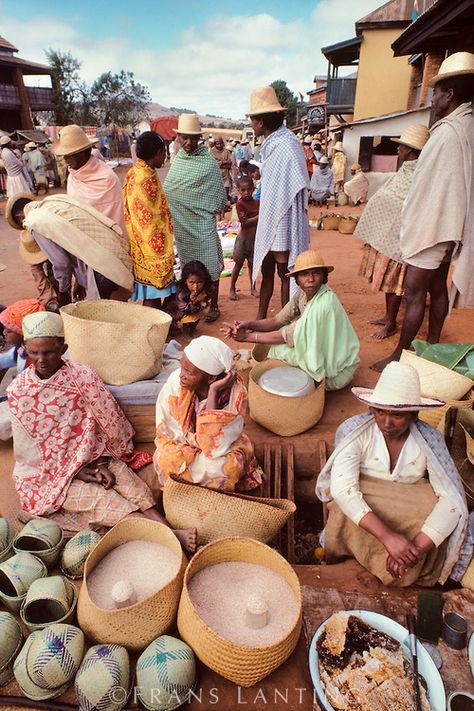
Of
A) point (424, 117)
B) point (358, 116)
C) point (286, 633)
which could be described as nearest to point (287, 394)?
point (286, 633)

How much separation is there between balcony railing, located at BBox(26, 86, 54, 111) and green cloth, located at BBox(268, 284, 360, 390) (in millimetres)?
26811

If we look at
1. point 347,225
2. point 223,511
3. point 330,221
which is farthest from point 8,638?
point 330,221

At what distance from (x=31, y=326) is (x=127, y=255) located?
1.64 metres

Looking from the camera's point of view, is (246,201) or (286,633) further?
(246,201)

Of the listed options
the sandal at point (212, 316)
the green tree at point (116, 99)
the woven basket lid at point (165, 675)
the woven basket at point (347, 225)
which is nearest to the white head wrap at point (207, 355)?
the woven basket lid at point (165, 675)

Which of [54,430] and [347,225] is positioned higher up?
[347,225]

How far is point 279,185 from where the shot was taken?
3.81m

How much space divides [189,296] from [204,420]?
2.39 meters

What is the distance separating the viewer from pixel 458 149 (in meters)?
2.88

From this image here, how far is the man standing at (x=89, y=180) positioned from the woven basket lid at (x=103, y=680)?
11.1ft

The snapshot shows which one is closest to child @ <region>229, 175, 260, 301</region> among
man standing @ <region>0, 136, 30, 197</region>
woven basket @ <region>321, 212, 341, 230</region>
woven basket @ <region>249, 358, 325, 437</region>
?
woven basket @ <region>249, 358, 325, 437</region>

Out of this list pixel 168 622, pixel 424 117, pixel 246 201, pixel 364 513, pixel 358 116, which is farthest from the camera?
pixel 358 116

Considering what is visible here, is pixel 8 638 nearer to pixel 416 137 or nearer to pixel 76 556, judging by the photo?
pixel 76 556

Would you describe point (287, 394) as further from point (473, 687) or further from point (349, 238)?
point (349, 238)
